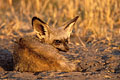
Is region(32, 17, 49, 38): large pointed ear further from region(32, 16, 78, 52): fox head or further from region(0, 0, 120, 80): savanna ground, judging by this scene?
region(0, 0, 120, 80): savanna ground

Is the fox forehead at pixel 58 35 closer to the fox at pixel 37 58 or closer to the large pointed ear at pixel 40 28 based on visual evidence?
the large pointed ear at pixel 40 28

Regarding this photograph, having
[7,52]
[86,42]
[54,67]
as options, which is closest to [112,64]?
[54,67]

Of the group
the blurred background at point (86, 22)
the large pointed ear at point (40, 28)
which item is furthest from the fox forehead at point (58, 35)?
the blurred background at point (86, 22)

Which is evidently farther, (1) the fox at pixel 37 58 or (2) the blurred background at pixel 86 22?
(2) the blurred background at pixel 86 22

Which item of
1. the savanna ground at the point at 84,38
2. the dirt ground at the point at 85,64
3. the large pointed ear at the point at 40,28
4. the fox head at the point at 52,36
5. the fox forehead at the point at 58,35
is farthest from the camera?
the fox forehead at the point at 58,35

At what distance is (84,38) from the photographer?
21.2 ft

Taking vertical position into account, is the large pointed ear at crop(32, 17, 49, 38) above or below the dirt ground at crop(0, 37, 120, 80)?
above

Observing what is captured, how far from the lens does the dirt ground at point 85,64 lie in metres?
3.45

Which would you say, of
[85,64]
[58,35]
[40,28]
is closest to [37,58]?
[40,28]

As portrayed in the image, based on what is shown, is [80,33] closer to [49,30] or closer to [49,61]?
[49,30]

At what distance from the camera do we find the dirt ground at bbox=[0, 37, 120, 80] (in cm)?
345

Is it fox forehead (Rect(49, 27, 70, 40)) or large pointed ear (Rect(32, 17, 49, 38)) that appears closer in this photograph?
large pointed ear (Rect(32, 17, 49, 38))

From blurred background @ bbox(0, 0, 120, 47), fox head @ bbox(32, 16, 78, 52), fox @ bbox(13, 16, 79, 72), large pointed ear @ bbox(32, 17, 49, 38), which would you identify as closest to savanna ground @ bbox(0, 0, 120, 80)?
blurred background @ bbox(0, 0, 120, 47)

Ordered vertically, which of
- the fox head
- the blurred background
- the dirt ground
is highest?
the blurred background
